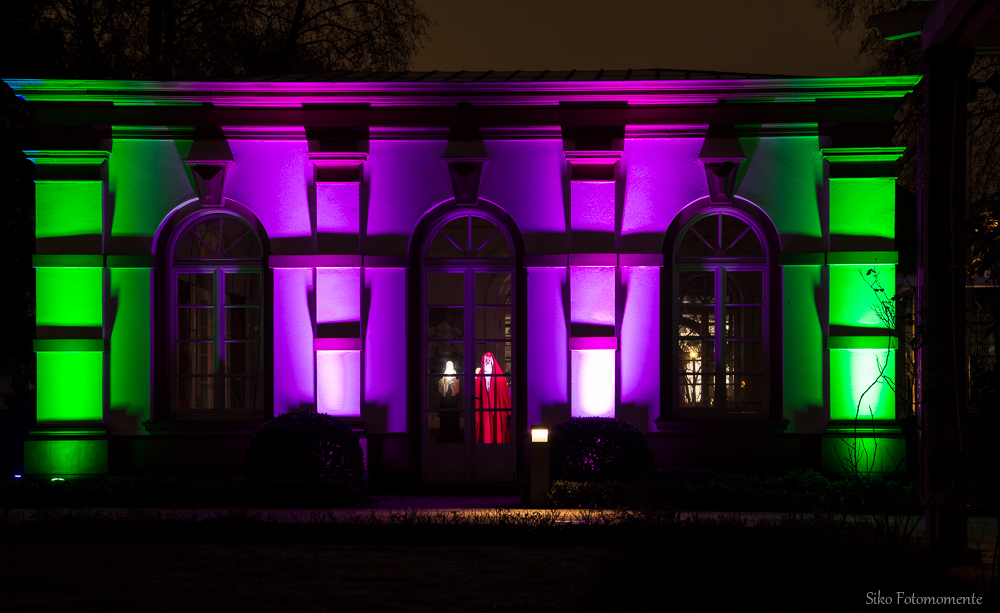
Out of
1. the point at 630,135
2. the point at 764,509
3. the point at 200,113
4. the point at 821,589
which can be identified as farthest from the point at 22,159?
the point at 821,589

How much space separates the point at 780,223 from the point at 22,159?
12.2 meters

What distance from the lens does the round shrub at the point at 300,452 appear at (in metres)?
8.98

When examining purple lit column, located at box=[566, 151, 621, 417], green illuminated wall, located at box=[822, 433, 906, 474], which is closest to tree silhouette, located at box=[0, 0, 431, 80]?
purple lit column, located at box=[566, 151, 621, 417]

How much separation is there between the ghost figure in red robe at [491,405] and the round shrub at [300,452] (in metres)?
1.78

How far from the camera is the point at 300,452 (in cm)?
897

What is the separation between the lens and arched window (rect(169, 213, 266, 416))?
34.1ft

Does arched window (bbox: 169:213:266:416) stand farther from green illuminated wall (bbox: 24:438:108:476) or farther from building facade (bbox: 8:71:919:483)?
green illuminated wall (bbox: 24:438:108:476)

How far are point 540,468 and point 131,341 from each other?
5.32 metres

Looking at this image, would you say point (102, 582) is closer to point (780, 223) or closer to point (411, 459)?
point (411, 459)

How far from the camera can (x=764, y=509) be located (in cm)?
852

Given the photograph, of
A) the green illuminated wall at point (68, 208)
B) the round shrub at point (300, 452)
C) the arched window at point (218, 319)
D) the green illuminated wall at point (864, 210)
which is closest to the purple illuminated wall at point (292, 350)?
the arched window at point (218, 319)

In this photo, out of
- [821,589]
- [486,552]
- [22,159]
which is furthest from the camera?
[22,159]

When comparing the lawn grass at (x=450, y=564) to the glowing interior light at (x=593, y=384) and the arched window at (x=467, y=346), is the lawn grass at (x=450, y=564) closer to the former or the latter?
the glowing interior light at (x=593, y=384)

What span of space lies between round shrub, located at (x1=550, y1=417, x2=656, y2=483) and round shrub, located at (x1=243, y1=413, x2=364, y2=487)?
2.35 m
